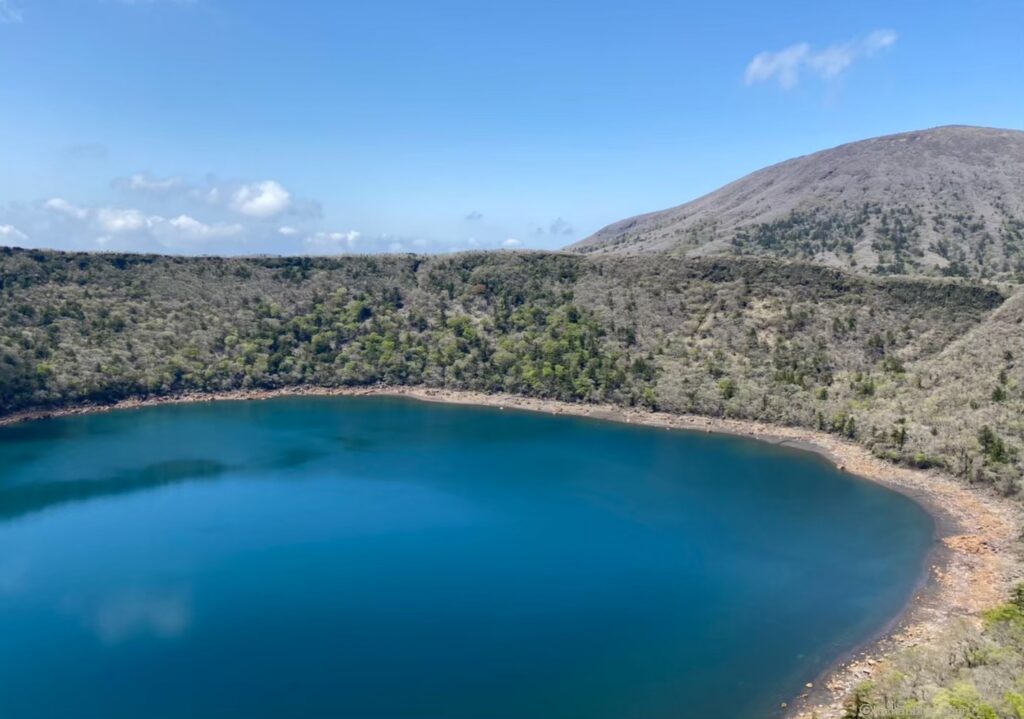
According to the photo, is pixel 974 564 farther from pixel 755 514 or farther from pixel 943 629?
pixel 755 514

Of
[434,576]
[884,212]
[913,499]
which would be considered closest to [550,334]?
[913,499]

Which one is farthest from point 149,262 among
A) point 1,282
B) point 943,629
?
point 943,629

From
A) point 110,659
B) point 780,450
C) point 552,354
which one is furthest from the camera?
point 552,354

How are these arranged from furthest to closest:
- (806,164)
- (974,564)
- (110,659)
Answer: (806,164), (974,564), (110,659)

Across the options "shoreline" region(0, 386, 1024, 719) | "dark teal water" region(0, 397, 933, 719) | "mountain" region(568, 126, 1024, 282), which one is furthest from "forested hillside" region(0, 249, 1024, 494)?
"mountain" region(568, 126, 1024, 282)

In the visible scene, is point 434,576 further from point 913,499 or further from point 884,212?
point 884,212

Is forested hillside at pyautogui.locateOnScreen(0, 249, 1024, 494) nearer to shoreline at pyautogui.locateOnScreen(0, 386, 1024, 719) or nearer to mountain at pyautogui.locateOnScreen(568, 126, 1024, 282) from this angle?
shoreline at pyautogui.locateOnScreen(0, 386, 1024, 719)

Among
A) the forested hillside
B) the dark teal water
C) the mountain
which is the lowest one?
the dark teal water

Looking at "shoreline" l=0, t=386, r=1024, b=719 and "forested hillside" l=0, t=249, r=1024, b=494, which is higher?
"forested hillside" l=0, t=249, r=1024, b=494
